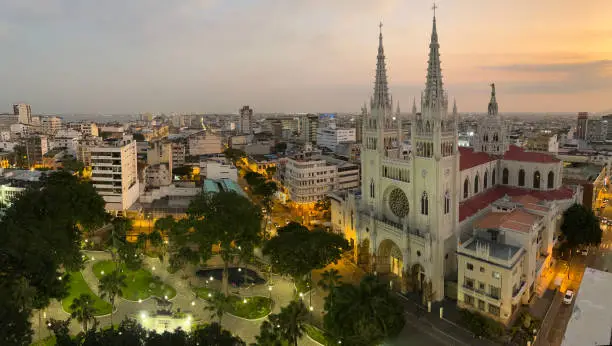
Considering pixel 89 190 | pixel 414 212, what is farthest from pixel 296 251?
pixel 89 190

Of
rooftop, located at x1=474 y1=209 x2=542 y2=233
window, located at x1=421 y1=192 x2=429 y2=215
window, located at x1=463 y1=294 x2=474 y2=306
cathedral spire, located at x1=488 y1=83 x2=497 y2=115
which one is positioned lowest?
window, located at x1=463 y1=294 x2=474 y2=306

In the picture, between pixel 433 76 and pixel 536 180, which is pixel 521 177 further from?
pixel 433 76

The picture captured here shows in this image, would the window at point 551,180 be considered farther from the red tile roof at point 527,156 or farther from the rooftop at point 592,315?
the rooftop at point 592,315

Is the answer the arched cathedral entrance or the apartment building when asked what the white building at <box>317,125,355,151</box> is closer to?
the arched cathedral entrance

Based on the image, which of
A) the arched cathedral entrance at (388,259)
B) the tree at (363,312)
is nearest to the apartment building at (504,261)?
the arched cathedral entrance at (388,259)

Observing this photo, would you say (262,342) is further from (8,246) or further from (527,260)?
(527,260)

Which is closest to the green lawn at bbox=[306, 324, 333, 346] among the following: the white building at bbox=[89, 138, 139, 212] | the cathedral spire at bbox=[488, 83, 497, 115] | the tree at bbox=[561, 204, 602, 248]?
the tree at bbox=[561, 204, 602, 248]
